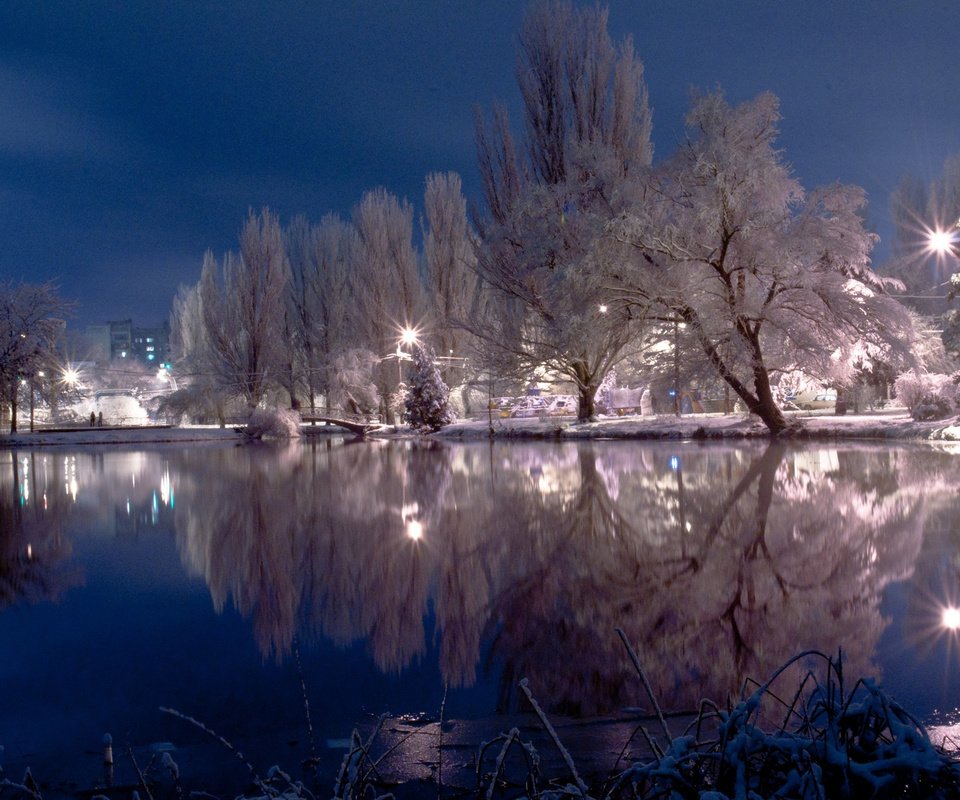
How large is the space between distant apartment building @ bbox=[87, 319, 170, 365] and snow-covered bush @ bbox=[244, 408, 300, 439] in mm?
117640

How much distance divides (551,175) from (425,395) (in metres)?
9.75

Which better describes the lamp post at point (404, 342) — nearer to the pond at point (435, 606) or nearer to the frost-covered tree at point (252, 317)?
the frost-covered tree at point (252, 317)

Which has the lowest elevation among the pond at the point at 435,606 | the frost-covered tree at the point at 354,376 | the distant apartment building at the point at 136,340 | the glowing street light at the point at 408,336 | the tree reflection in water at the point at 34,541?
the tree reflection in water at the point at 34,541

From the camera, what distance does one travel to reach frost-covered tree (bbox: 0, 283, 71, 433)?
34.2 metres

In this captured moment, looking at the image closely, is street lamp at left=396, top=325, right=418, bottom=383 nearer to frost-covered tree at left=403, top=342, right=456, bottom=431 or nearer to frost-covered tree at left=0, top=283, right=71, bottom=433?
frost-covered tree at left=403, top=342, right=456, bottom=431

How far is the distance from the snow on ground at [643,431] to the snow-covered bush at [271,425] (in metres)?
0.68

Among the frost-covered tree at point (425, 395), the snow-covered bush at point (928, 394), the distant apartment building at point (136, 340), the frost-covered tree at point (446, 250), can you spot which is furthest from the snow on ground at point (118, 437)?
the distant apartment building at point (136, 340)

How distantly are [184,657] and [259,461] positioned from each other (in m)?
17.6

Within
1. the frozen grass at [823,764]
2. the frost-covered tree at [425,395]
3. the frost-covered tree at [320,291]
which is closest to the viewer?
the frozen grass at [823,764]

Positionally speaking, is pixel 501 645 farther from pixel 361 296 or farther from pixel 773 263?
pixel 361 296

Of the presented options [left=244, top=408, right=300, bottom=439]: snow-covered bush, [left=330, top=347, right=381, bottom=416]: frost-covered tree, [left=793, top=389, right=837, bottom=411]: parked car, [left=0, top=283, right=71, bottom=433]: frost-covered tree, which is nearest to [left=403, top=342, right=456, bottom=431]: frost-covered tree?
[left=244, top=408, right=300, bottom=439]: snow-covered bush

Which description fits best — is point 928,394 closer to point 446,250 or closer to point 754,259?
point 754,259

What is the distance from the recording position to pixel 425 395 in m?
34.2

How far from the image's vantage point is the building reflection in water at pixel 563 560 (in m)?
4.47
